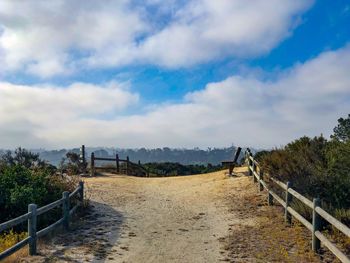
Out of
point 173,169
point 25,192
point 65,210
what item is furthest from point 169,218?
point 173,169

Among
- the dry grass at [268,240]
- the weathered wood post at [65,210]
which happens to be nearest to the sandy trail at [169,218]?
the dry grass at [268,240]

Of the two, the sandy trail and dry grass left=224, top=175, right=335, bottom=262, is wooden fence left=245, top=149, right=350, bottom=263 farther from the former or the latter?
the sandy trail

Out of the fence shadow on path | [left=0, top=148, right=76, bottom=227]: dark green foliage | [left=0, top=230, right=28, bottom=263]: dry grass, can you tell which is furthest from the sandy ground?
[left=0, top=148, right=76, bottom=227]: dark green foliage

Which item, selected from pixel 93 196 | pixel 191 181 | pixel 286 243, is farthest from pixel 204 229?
pixel 191 181

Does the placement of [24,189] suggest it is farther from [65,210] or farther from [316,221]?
[316,221]

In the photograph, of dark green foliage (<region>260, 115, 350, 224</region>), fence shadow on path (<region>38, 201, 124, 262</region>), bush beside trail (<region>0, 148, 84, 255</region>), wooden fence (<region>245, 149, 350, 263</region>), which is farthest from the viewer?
dark green foliage (<region>260, 115, 350, 224</region>)

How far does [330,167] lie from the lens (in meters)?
15.9

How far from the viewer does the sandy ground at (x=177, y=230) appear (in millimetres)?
9617

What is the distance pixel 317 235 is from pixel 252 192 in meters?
8.27

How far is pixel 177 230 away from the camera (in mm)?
12258

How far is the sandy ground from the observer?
31.6 feet

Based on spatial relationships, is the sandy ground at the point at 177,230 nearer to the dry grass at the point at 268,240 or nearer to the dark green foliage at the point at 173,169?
the dry grass at the point at 268,240

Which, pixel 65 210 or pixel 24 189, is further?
pixel 24 189

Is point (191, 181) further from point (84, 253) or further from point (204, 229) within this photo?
point (84, 253)
